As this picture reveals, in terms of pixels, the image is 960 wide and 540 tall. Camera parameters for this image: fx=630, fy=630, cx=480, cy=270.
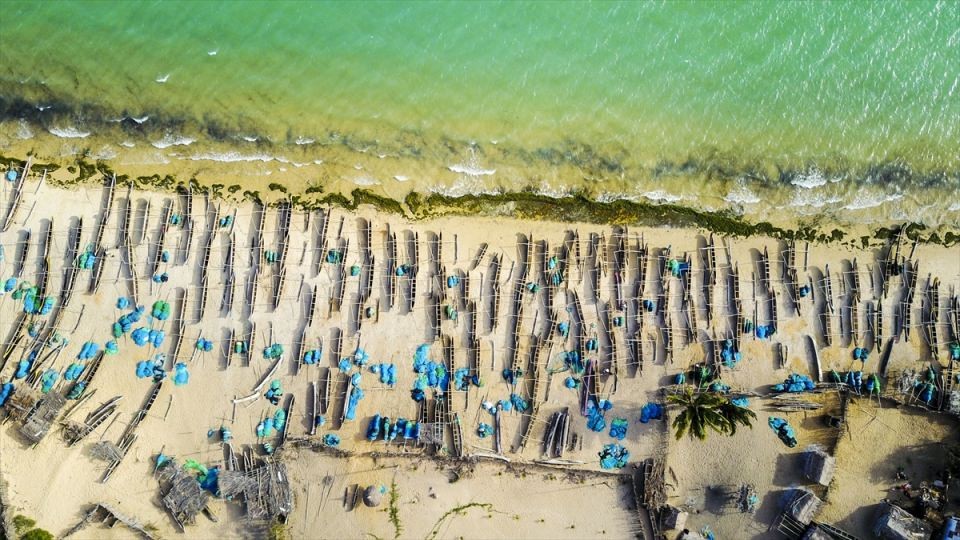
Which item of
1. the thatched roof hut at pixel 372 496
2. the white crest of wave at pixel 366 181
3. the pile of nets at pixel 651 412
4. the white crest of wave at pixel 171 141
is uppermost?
the white crest of wave at pixel 171 141

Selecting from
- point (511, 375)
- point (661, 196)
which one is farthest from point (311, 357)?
point (661, 196)

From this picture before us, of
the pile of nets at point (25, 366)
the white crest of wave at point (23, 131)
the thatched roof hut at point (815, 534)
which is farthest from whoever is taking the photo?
the white crest of wave at point (23, 131)

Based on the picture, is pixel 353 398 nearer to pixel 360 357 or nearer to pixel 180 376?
pixel 360 357

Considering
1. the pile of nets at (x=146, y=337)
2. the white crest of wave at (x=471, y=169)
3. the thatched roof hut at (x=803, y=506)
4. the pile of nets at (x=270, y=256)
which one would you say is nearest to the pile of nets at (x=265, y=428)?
the pile of nets at (x=146, y=337)

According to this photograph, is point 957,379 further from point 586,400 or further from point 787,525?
point 586,400

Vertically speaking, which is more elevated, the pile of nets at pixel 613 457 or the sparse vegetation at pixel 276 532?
the pile of nets at pixel 613 457

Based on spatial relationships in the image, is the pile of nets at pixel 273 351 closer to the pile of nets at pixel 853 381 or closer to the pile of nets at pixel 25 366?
the pile of nets at pixel 25 366

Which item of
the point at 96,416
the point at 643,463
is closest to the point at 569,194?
the point at 643,463
